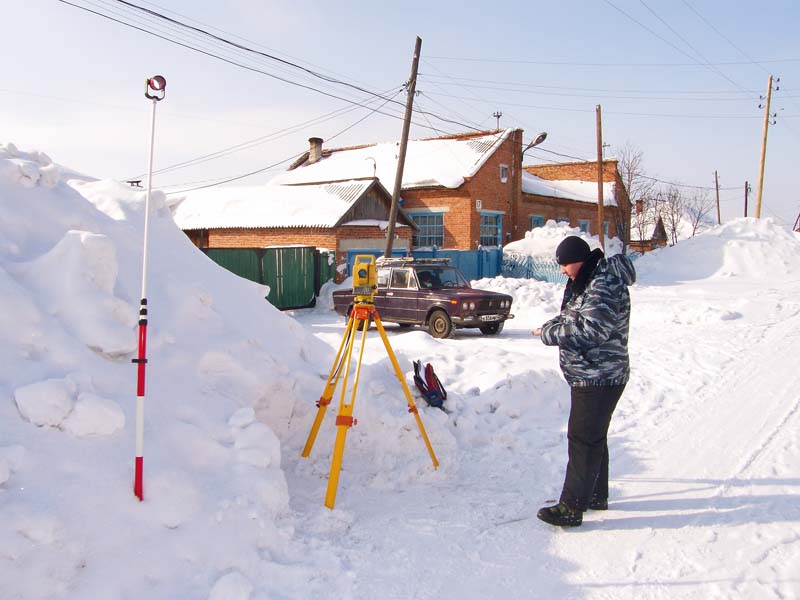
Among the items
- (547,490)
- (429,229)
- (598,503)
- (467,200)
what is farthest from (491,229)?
(598,503)

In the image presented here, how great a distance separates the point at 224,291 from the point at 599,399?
3564 millimetres

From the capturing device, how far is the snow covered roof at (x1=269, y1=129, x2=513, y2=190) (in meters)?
27.3

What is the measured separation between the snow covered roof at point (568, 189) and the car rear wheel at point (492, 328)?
18297 millimetres

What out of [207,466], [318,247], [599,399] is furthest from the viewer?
[318,247]

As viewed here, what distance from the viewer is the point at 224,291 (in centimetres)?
602

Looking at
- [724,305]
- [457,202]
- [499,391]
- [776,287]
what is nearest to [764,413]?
[499,391]

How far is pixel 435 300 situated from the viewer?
13312 mm

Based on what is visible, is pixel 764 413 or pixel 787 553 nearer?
pixel 787 553

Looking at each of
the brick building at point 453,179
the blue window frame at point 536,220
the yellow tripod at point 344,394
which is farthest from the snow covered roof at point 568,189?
the yellow tripod at point 344,394

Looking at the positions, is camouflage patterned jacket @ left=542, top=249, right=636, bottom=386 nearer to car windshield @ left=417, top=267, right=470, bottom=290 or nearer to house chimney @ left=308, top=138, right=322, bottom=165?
car windshield @ left=417, top=267, right=470, bottom=290

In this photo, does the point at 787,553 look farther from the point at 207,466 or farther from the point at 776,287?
the point at 776,287

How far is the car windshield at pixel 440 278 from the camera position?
13836 millimetres

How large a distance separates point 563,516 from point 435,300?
366 inches

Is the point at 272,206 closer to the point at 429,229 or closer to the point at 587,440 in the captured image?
the point at 429,229
